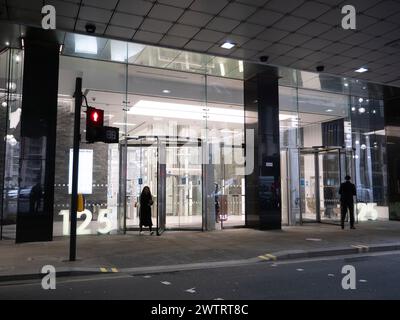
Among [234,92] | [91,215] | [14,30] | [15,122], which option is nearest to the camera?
[14,30]

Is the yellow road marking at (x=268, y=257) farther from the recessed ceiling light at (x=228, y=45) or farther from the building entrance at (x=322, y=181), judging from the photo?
the building entrance at (x=322, y=181)

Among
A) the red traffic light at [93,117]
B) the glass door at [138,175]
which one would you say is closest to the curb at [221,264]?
the red traffic light at [93,117]

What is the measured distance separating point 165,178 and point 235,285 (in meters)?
7.92

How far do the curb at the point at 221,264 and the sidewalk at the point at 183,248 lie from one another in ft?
0.07

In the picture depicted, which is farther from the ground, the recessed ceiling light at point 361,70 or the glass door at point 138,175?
the recessed ceiling light at point 361,70

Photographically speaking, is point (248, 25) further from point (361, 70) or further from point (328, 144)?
point (328, 144)

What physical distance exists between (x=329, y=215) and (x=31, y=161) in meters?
12.1

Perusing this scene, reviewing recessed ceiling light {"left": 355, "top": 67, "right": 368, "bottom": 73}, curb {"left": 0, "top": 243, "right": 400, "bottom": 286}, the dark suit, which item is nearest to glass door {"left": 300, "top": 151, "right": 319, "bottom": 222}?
the dark suit

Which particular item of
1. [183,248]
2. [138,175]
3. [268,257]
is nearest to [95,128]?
[183,248]

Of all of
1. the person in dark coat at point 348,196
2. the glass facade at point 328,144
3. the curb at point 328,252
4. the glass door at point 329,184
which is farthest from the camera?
the glass door at point 329,184

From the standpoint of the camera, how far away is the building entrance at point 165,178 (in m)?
14.2
